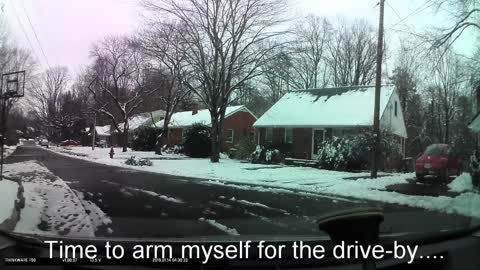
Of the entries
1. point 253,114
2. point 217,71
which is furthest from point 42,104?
point 253,114

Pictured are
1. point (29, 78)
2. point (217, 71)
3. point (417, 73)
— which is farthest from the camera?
point (217, 71)

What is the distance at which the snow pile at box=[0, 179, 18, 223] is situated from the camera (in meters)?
3.74

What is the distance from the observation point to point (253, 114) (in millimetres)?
31406

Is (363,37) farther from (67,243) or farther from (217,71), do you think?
(217,71)

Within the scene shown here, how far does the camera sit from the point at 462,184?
634cm

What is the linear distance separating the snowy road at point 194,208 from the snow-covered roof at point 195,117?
62.4 feet

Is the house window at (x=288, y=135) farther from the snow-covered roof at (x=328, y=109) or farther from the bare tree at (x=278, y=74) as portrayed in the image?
the bare tree at (x=278, y=74)

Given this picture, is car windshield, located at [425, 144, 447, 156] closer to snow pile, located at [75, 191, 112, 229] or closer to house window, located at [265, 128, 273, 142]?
snow pile, located at [75, 191, 112, 229]

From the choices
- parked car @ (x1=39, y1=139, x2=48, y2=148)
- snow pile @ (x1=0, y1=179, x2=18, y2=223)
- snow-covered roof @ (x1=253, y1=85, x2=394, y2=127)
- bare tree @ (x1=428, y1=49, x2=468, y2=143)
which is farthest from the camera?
snow-covered roof @ (x1=253, y1=85, x2=394, y2=127)

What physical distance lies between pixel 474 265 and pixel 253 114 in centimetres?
2713

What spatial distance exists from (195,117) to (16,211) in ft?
83.8

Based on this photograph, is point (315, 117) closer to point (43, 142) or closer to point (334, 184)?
point (334, 184)

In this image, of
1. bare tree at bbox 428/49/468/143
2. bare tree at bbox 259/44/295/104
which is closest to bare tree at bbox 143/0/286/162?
bare tree at bbox 259/44/295/104

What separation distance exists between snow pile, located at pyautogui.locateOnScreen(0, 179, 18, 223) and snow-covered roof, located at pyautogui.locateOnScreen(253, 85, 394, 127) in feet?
33.0
